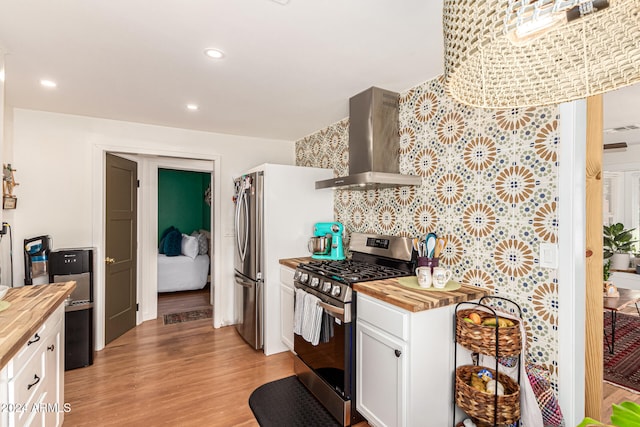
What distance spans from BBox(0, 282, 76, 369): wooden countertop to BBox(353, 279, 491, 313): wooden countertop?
1.61m

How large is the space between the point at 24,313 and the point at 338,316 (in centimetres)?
→ 165

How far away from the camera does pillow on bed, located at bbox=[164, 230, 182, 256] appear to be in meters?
5.73

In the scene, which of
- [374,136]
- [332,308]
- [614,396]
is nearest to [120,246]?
[332,308]

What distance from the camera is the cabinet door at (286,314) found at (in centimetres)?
297

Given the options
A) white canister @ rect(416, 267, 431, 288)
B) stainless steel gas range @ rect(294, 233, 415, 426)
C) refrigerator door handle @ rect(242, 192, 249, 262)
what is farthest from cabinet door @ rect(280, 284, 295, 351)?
white canister @ rect(416, 267, 431, 288)

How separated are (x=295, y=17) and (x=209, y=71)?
88 centimetres

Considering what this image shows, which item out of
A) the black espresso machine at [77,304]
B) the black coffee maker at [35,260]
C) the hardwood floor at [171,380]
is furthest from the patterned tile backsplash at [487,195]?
the black coffee maker at [35,260]

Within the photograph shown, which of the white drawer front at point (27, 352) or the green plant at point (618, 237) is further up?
the green plant at point (618, 237)

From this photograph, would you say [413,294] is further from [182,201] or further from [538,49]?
[182,201]

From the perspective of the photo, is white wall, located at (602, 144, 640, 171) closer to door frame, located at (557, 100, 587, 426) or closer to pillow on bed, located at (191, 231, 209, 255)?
door frame, located at (557, 100, 587, 426)

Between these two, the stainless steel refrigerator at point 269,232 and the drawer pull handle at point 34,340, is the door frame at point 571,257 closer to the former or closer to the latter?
the stainless steel refrigerator at point 269,232

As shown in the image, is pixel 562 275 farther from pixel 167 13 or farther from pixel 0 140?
pixel 0 140

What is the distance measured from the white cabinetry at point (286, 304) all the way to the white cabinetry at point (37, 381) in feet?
5.54

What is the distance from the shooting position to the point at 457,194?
2.14 meters
